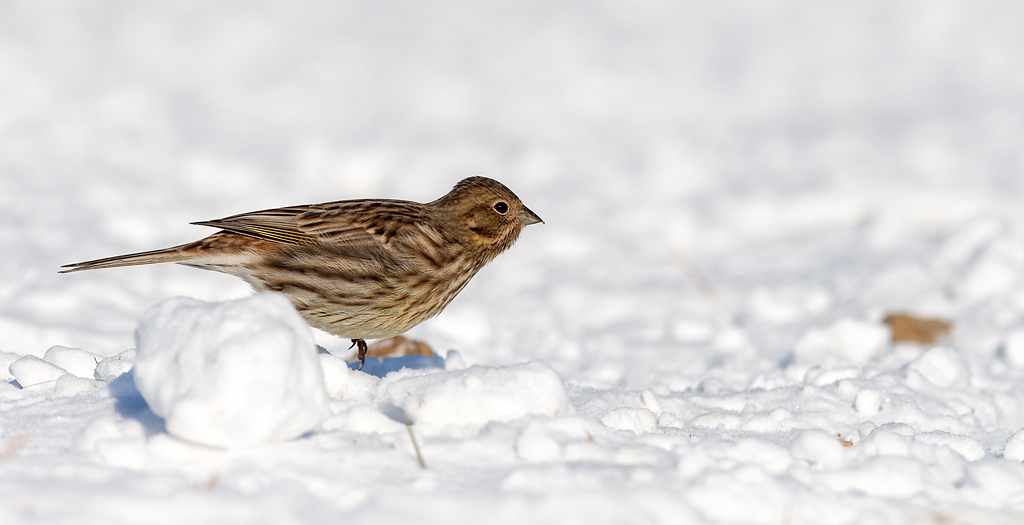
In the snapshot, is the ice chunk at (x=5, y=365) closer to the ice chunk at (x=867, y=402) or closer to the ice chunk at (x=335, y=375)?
the ice chunk at (x=335, y=375)

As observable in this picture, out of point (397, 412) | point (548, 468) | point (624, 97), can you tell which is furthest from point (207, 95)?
point (548, 468)

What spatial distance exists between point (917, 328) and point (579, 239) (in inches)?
126

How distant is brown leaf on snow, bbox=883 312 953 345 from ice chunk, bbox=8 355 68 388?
462cm

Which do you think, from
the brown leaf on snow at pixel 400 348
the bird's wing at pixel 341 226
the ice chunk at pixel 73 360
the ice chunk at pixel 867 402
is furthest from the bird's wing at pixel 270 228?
the ice chunk at pixel 867 402

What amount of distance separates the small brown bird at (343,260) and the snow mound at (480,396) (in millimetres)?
1006

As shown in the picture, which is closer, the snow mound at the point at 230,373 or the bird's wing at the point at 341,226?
the snow mound at the point at 230,373

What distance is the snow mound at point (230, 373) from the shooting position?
2467 mm

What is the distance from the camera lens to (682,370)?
537 centimetres

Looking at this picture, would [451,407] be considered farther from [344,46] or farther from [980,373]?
[344,46]

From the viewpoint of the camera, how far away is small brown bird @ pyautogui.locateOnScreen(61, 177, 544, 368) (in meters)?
3.96

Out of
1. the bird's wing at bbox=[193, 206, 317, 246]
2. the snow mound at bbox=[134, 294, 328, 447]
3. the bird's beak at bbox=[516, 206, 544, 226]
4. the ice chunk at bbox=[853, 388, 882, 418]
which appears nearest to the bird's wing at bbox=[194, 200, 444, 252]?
the bird's wing at bbox=[193, 206, 317, 246]

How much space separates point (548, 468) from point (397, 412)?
2.38 feet

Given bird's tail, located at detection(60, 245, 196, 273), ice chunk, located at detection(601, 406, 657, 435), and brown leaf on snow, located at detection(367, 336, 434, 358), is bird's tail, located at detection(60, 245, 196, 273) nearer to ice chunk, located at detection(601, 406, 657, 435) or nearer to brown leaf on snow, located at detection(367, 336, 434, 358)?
brown leaf on snow, located at detection(367, 336, 434, 358)

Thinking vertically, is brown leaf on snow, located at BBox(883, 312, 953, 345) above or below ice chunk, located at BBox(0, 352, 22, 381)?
above
